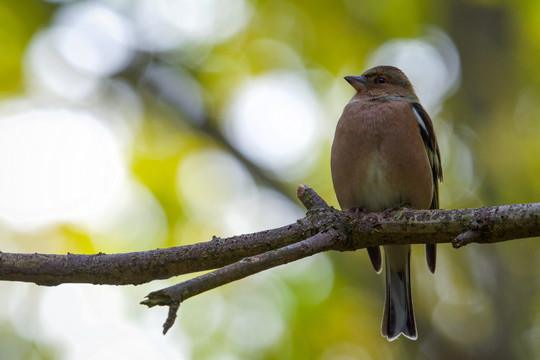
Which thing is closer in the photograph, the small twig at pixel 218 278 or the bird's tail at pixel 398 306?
the small twig at pixel 218 278

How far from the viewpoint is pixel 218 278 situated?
341 centimetres

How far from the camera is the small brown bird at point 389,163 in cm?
619

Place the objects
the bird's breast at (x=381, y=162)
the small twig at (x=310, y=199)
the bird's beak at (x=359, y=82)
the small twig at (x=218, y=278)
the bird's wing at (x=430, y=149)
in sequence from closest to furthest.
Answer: the small twig at (x=218, y=278)
the small twig at (x=310, y=199)
the bird's breast at (x=381, y=162)
the bird's wing at (x=430, y=149)
the bird's beak at (x=359, y=82)

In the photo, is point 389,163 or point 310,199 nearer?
point 310,199

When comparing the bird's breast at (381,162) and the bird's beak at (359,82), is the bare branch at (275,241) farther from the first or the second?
the bird's beak at (359,82)

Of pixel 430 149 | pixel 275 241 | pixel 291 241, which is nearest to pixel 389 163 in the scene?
pixel 430 149

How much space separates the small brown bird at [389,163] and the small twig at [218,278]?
8.23ft

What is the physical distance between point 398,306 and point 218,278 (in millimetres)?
3941

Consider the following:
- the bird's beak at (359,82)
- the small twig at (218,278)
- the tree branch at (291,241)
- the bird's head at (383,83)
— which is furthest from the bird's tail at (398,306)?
the small twig at (218,278)

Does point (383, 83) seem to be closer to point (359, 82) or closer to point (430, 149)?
point (359, 82)

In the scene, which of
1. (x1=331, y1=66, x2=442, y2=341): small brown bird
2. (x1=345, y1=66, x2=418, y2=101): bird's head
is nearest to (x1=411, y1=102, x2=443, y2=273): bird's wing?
(x1=331, y1=66, x2=442, y2=341): small brown bird

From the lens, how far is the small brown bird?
6.19 meters

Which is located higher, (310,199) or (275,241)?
(310,199)

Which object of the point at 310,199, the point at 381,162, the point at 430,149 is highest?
the point at 430,149
